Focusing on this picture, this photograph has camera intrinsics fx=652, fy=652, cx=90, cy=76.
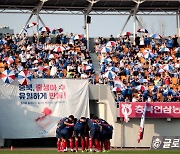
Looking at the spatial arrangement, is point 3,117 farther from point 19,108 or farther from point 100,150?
point 100,150

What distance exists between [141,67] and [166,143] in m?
9.91

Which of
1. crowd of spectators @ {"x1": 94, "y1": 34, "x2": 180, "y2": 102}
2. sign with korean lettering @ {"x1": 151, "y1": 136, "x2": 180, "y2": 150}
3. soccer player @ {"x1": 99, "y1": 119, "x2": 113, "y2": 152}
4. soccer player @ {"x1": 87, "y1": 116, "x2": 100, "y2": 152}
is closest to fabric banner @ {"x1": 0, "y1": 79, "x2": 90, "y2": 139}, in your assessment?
crowd of spectators @ {"x1": 94, "y1": 34, "x2": 180, "y2": 102}

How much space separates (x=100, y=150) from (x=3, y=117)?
32.9 ft

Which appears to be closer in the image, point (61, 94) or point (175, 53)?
point (61, 94)

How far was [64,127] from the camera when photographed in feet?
98.2

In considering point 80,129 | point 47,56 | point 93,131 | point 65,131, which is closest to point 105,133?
point 93,131

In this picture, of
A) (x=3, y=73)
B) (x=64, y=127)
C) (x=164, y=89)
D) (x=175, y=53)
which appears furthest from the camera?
(x=175, y=53)

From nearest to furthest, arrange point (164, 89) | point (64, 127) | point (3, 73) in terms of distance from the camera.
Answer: point (64, 127) < point (3, 73) < point (164, 89)

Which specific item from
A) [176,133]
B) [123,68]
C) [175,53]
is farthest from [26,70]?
[175,53]

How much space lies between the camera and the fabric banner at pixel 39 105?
127 ft

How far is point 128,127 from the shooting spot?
129 feet

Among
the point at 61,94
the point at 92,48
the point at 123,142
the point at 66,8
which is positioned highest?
the point at 66,8

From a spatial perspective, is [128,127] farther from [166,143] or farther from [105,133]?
[105,133]

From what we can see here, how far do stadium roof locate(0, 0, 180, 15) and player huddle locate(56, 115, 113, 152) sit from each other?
1813 cm
